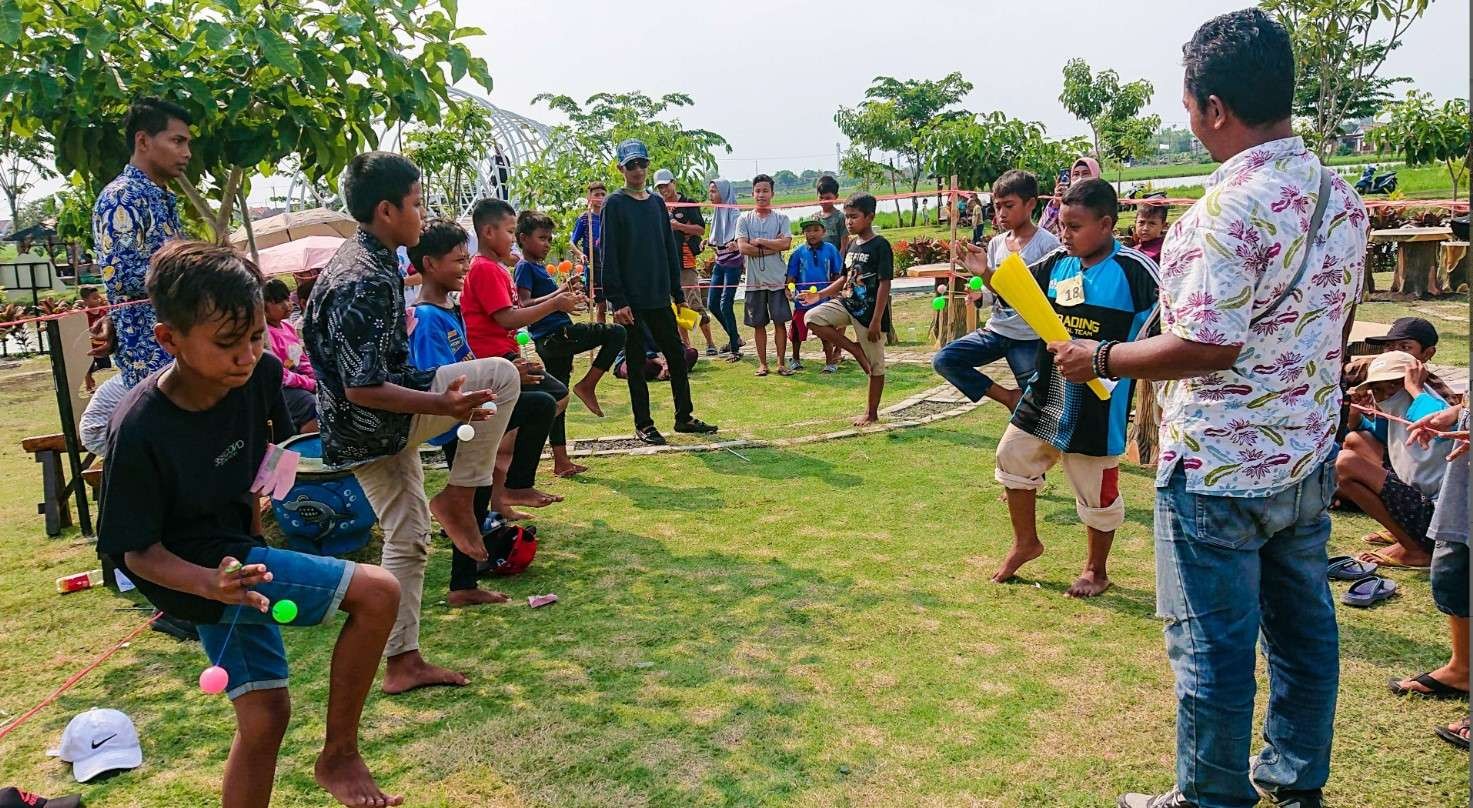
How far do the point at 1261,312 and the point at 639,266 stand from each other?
5.43 metres

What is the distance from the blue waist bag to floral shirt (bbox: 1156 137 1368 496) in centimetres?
404

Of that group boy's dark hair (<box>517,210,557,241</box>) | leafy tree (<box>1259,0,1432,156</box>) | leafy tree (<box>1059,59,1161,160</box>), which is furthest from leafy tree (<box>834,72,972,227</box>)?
boy's dark hair (<box>517,210,557,241</box>)

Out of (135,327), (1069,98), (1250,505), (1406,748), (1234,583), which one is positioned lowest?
(1406,748)

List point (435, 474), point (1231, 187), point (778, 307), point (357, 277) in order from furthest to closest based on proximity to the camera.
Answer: point (778, 307), point (435, 474), point (357, 277), point (1231, 187)

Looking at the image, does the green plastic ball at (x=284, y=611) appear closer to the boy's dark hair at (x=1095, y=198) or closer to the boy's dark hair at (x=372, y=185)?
the boy's dark hair at (x=372, y=185)

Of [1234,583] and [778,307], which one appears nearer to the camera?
[1234,583]

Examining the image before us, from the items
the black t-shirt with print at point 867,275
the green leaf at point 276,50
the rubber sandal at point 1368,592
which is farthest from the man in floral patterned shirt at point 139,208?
the rubber sandal at point 1368,592

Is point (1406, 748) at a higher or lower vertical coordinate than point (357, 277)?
lower

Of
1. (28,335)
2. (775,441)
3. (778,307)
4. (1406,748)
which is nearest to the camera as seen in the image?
(1406,748)

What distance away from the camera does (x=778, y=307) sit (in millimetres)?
11203

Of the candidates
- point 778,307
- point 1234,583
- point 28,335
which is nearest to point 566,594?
point 1234,583

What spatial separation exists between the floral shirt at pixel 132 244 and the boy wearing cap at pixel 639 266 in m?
3.08

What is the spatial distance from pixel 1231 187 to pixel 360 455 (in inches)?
111

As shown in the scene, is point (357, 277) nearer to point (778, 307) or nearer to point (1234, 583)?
point (1234, 583)
